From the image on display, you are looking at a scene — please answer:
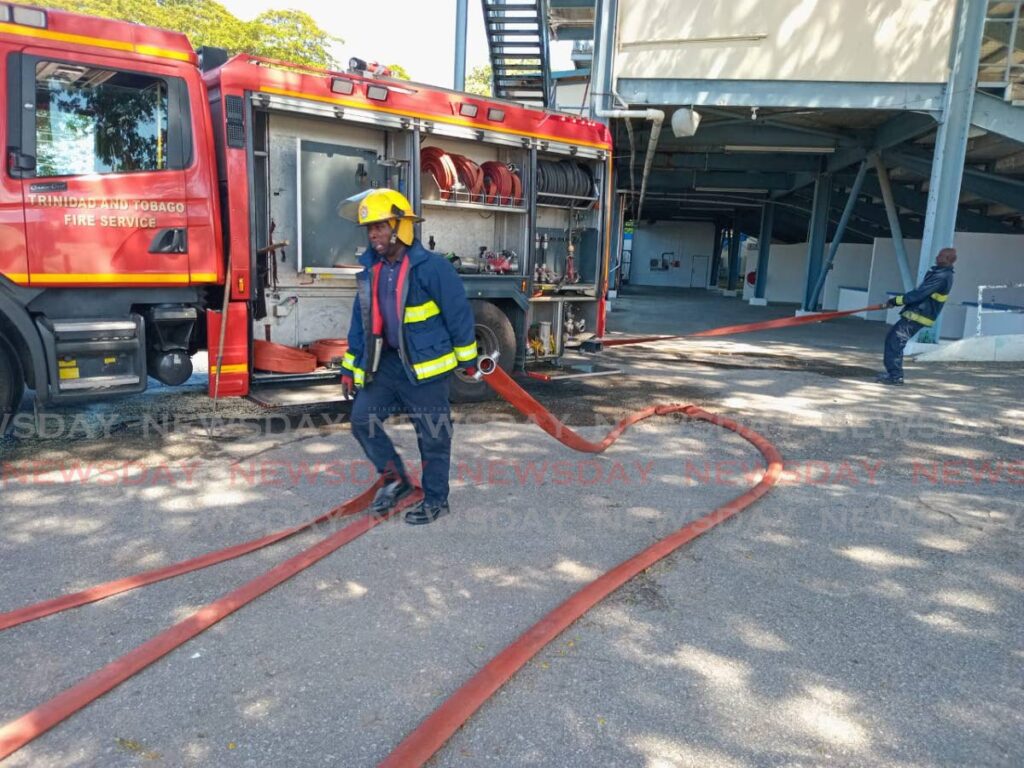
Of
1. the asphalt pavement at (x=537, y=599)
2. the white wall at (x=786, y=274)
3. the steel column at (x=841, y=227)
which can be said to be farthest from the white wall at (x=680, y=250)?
the asphalt pavement at (x=537, y=599)

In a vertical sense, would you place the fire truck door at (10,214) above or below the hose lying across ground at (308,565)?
above

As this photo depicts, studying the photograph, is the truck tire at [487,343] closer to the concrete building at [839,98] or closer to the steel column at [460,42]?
the concrete building at [839,98]

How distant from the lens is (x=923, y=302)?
8523 mm

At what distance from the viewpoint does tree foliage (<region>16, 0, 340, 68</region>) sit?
80.9 feet

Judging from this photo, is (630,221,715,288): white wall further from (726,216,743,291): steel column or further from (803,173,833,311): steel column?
(803,173,833,311): steel column

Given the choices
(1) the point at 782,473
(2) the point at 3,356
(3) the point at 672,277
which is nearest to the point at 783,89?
(1) the point at 782,473

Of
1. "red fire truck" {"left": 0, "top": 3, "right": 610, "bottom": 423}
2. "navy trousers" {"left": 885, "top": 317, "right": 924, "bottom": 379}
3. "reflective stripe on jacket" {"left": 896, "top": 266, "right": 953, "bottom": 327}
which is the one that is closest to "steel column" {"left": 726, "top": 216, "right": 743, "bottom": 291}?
"navy trousers" {"left": 885, "top": 317, "right": 924, "bottom": 379}

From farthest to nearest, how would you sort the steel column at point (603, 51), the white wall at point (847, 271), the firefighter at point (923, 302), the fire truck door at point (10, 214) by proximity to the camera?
the white wall at point (847, 271), the steel column at point (603, 51), the firefighter at point (923, 302), the fire truck door at point (10, 214)

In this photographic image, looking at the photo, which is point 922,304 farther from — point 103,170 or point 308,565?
point 103,170

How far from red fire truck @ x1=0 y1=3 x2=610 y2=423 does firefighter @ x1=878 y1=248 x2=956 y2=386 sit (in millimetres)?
4605

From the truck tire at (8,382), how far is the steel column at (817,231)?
17.4 meters

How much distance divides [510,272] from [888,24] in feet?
25.3

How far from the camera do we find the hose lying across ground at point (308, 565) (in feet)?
7.68

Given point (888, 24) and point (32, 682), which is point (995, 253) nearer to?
point (888, 24)
